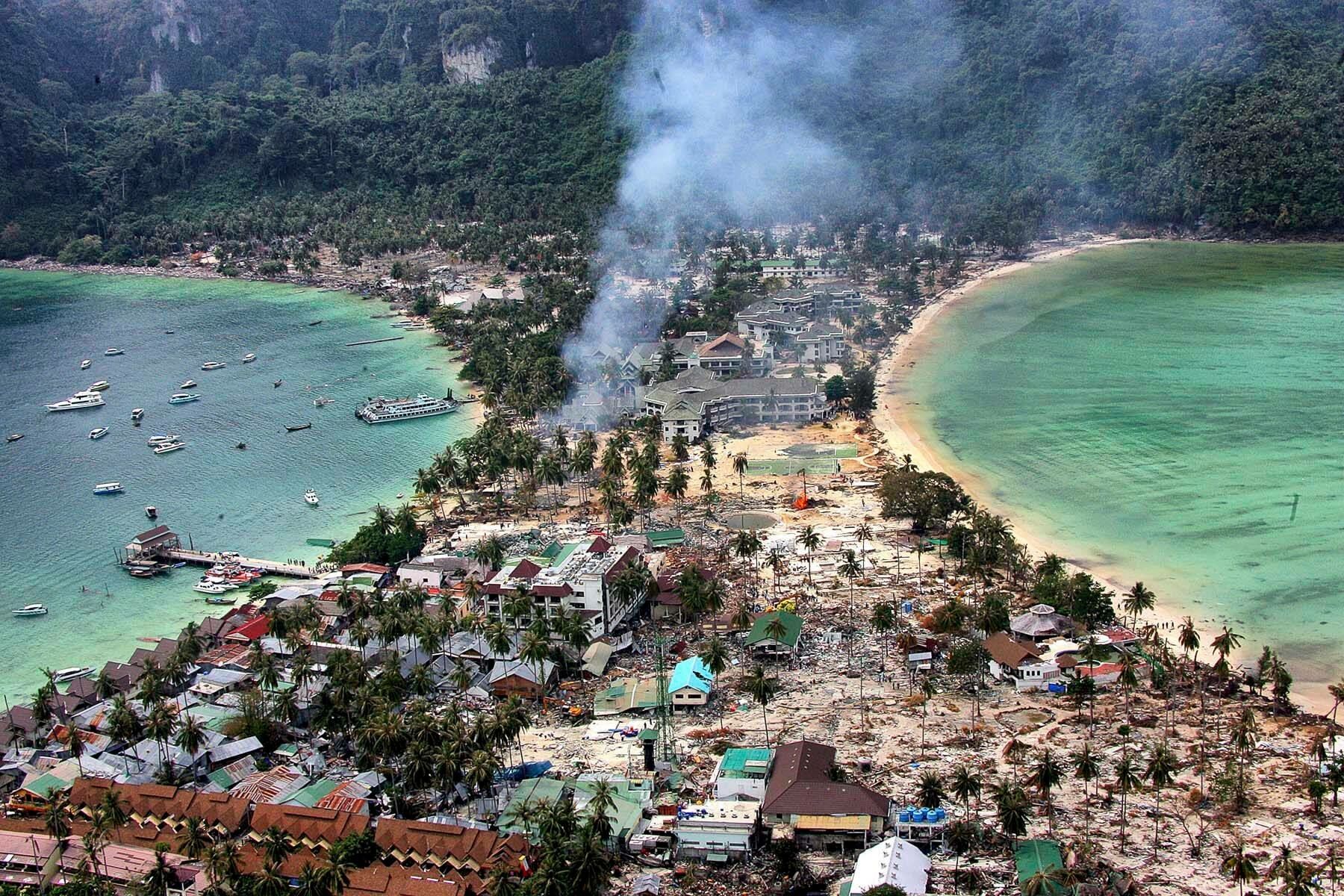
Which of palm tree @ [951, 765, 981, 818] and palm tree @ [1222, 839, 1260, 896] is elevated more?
palm tree @ [951, 765, 981, 818]

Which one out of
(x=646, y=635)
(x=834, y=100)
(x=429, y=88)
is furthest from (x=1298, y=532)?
(x=429, y=88)

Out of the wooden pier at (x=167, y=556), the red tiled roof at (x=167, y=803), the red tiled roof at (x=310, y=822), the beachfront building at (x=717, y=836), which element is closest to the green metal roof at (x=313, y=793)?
the red tiled roof at (x=310, y=822)

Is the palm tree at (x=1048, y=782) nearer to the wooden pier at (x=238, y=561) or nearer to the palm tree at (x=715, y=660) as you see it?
the palm tree at (x=715, y=660)

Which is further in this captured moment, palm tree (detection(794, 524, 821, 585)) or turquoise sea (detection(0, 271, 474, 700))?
turquoise sea (detection(0, 271, 474, 700))

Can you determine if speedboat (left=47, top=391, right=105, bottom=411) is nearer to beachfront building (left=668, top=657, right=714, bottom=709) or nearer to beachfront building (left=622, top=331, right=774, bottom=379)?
beachfront building (left=622, top=331, right=774, bottom=379)

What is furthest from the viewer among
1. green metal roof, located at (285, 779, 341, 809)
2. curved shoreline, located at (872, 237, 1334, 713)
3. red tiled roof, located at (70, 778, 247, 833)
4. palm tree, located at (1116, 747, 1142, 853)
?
curved shoreline, located at (872, 237, 1334, 713)

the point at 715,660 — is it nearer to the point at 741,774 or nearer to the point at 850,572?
the point at 741,774

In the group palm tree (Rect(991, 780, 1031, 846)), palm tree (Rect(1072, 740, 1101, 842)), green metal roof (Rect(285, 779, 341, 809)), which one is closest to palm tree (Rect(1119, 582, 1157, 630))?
palm tree (Rect(1072, 740, 1101, 842))
